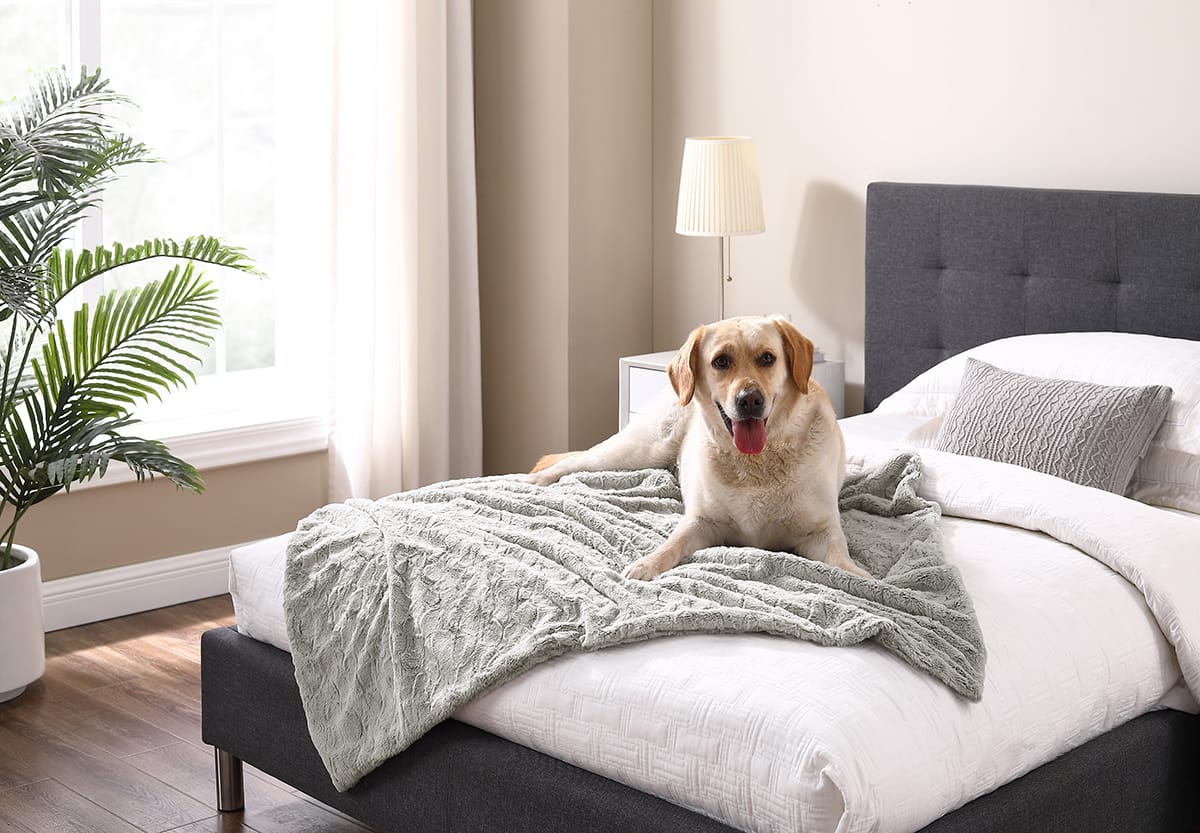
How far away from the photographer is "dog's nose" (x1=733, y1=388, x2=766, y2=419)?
2.50 m

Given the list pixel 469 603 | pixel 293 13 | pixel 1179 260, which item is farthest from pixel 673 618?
pixel 293 13

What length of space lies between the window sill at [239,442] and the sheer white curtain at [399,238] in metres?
0.09

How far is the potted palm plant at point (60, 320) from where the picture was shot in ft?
11.0

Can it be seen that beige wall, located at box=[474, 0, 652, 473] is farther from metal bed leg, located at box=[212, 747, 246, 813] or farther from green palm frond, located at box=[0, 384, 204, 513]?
metal bed leg, located at box=[212, 747, 246, 813]

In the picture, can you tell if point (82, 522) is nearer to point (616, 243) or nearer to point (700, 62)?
point (616, 243)

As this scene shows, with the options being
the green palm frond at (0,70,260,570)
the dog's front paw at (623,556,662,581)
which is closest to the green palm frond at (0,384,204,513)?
the green palm frond at (0,70,260,570)

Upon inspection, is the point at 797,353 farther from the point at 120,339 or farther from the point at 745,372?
the point at 120,339

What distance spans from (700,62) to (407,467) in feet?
5.30

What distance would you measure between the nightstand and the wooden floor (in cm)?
136

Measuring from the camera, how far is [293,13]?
456 centimetres

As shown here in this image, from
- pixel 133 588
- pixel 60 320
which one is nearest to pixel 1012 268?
pixel 60 320

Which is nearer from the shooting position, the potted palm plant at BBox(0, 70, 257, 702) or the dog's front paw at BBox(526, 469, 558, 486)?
the dog's front paw at BBox(526, 469, 558, 486)

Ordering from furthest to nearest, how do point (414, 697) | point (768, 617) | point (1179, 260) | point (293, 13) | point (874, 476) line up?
point (293, 13), point (1179, 260), point (874, 476), point (414, 697), point (768, 617)

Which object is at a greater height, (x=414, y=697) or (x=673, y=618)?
(x=673, y=618)
